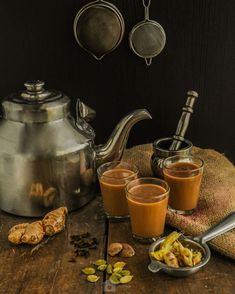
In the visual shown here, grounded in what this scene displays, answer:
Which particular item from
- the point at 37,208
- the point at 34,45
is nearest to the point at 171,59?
the point at 34,45

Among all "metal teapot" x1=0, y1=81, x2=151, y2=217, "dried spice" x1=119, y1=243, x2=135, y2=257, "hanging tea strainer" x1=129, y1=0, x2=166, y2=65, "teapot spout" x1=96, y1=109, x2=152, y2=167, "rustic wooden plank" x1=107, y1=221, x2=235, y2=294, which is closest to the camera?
"rustic wooden plank" x1=107, y1=221, x2=235, y2=294

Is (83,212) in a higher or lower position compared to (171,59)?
lower

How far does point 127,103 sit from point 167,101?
0.13 m

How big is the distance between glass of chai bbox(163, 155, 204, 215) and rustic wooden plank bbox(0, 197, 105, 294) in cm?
21

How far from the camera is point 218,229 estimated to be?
125 cm

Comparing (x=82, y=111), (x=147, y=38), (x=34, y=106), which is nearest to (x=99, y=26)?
(x=147, y=38)

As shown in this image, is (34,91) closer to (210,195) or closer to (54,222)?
(54,222)

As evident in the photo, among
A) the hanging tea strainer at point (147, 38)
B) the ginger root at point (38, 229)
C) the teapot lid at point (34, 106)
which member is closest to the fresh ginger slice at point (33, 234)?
the ginger root at point (38, 229)

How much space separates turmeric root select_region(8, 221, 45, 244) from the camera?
1.28 metres

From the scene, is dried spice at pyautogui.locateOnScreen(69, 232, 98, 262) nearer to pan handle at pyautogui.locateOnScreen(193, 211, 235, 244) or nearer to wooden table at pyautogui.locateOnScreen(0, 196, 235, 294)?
wooden table at pyautogui.locateOnScreen(0, 196, 235, 294)

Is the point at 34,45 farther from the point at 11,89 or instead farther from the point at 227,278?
the point at 227,278

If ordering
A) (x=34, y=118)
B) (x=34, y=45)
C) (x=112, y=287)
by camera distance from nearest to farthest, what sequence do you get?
1. (x=112, y=287)
2. (x=34, y=118)
3. (x=34, y=45)

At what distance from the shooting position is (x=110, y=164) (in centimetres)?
145

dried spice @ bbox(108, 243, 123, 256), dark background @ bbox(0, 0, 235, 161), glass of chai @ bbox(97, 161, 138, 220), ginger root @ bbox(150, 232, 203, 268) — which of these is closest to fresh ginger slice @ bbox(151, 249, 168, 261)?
ginger root @ bbox(150, 232, 203, 268)
